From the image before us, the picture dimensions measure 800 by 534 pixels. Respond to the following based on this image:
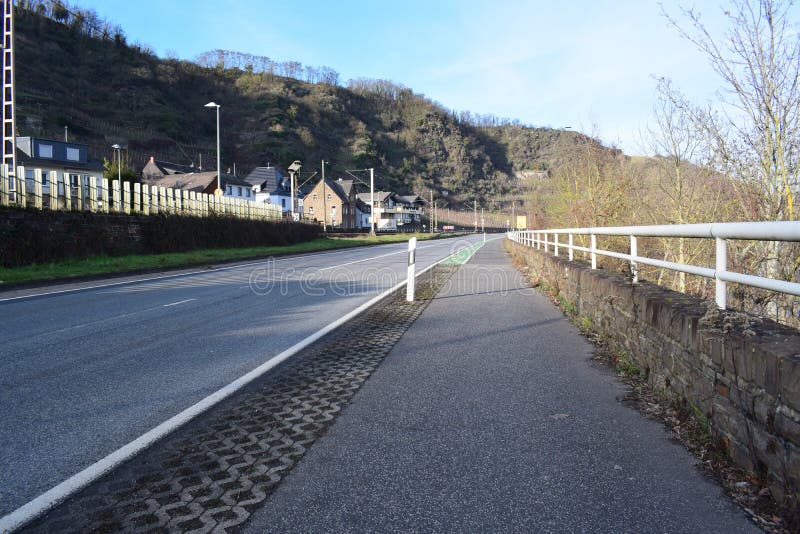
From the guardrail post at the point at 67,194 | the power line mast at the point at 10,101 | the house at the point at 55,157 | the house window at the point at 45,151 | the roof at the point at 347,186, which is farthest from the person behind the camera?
the roof at the point at 347,186

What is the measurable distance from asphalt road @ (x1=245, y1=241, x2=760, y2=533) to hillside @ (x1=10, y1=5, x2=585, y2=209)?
5419 centimetres

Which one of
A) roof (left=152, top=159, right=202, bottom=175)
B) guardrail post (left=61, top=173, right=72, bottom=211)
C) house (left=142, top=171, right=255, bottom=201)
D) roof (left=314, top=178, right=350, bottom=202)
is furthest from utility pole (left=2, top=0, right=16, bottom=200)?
roof (left=314, top=178, right=350, bottom=202)

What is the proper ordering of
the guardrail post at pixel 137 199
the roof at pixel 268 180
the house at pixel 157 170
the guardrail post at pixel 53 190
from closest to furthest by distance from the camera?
1. the guardrail post at pixel 53 190
2. the guardrail post at pixel 137 199
3. the house at pixel 157 170
4. the roof at pixel 268 180

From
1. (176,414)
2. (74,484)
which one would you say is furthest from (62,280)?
(74,484)

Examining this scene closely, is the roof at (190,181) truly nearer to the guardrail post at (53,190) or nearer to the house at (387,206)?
the house at (387,206)

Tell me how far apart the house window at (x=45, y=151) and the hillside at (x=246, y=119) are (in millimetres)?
12861

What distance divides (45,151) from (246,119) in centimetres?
7668

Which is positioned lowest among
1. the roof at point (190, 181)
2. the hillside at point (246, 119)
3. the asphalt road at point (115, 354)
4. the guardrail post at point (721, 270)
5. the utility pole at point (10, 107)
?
the asphalt road at point (115, 354)

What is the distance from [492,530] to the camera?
264cm

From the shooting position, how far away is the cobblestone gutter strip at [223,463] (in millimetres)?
2709

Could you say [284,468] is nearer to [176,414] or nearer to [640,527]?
[176,414]

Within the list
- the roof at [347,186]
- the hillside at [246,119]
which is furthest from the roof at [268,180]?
the hillside at [246,119]

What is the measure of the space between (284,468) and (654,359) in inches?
132

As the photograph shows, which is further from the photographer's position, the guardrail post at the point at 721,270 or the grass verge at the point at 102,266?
the grass verge at the point at 102,266
